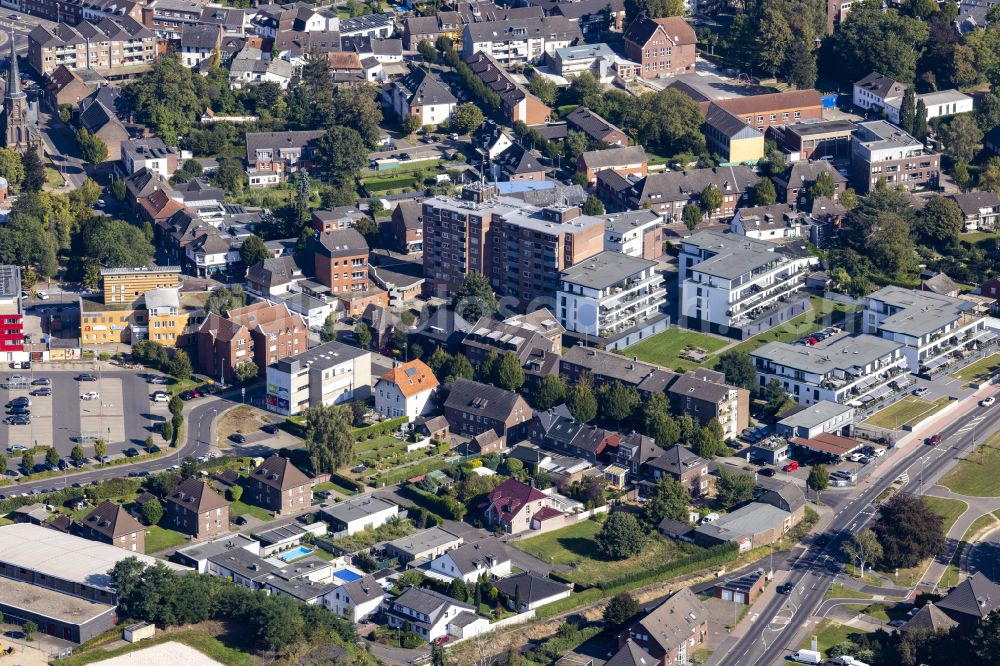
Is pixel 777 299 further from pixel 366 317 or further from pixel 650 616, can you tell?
pixel 650 616

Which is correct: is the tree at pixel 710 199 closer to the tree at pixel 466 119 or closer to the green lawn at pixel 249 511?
the tree at pixel 466 119

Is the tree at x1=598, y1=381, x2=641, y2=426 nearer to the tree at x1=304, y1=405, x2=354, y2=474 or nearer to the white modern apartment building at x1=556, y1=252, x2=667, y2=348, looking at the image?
the white modern apartment building at x1=556, y1=252, x2=667, y2=348

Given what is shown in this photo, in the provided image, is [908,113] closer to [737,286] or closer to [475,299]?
[737,286]

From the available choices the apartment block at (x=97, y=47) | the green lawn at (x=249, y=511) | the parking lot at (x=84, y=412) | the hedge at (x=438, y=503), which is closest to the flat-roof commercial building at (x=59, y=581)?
the green lawn at (x=249, y=511)

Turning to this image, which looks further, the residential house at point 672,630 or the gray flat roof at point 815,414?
the gray flat roof at point 815,414

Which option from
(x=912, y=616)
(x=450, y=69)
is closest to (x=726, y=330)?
(x=912, y=616)

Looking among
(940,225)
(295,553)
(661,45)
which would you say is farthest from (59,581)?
(661,45)
